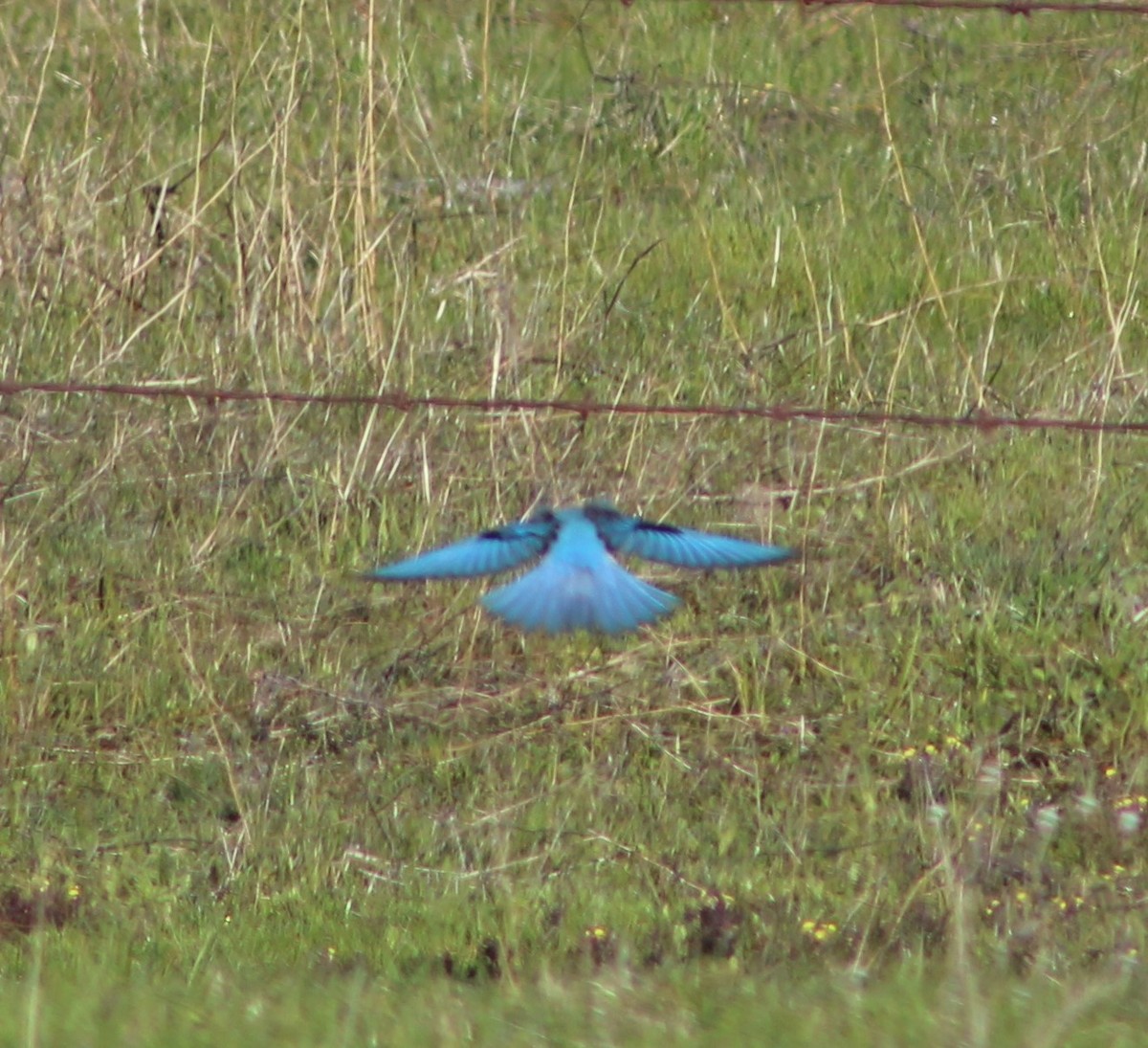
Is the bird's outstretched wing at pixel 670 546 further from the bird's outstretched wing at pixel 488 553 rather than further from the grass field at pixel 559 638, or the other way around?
the grass field at pixel 559 638

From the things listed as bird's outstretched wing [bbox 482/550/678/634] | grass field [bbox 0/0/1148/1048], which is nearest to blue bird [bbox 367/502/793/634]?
bird's outstretched wing [bbox 482/550/678/634]

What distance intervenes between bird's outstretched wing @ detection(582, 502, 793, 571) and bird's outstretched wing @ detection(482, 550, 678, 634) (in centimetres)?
6

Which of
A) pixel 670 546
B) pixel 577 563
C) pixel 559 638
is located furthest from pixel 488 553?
pixel 559 638

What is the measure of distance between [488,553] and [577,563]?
147mm

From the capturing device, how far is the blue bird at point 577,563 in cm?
326

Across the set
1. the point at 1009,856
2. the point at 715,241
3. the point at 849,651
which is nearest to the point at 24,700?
the point at 849,651

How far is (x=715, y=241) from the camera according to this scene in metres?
6.16

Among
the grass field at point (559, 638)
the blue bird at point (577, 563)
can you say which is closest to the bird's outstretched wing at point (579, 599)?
the blue bird at point (577, 563)

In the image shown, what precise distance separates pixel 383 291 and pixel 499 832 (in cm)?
226

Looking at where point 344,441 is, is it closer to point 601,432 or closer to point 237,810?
point 601,432

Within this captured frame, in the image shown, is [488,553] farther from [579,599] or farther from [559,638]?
[559,638]

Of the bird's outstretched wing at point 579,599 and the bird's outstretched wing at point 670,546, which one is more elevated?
the bird's outstretched wing at point 670,546

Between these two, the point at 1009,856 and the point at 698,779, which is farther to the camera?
the point at 698,779

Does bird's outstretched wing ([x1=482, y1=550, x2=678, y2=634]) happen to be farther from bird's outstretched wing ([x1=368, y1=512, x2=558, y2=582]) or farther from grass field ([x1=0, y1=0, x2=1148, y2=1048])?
grass field ([x1=0, y1=0, x2=1148, y2=1048])
